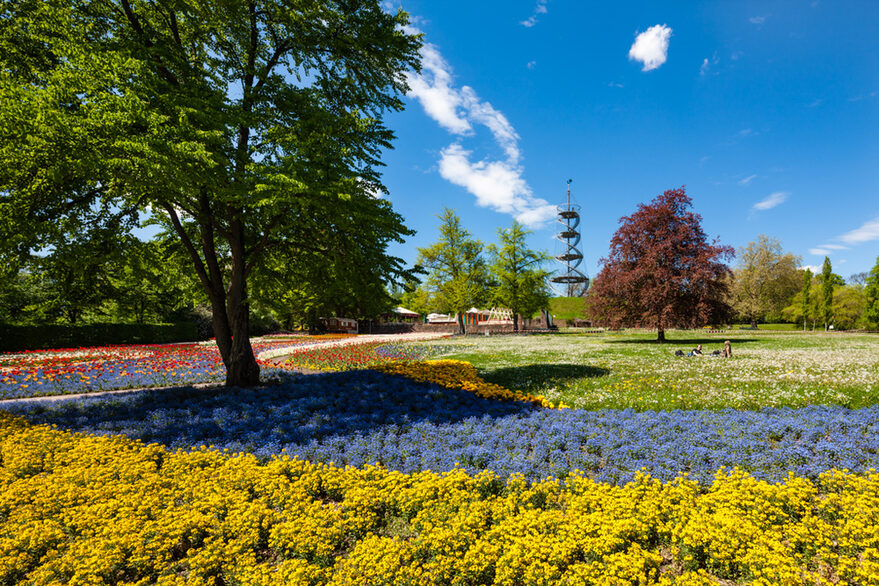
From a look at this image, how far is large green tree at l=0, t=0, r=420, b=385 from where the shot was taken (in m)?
6.95

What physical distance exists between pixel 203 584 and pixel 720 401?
10866 mm

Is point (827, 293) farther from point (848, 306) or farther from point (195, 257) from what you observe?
point (195, 257)

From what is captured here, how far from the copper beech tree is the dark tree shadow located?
2066 cm

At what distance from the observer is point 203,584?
354 cm

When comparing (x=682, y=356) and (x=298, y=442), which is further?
(x=682, y=356)

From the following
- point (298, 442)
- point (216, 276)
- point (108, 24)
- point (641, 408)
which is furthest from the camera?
point (216, 276)

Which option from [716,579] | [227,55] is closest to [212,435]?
[716,579]

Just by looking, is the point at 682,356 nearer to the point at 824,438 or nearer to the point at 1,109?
the point at 824,438

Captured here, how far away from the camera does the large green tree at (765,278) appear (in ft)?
183

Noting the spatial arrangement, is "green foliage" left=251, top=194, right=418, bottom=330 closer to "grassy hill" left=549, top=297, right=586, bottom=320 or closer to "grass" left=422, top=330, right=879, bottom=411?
"grass" left=422, top=330, right=879, bottom=411

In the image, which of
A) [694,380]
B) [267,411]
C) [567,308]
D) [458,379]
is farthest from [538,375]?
[567,308]

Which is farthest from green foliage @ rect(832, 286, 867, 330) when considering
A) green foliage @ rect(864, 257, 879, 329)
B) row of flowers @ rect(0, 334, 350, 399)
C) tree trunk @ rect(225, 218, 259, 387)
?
row of flowers @ rect(0, 334, 350, 399)

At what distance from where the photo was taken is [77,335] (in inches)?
944

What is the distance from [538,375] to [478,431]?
6505 mm
